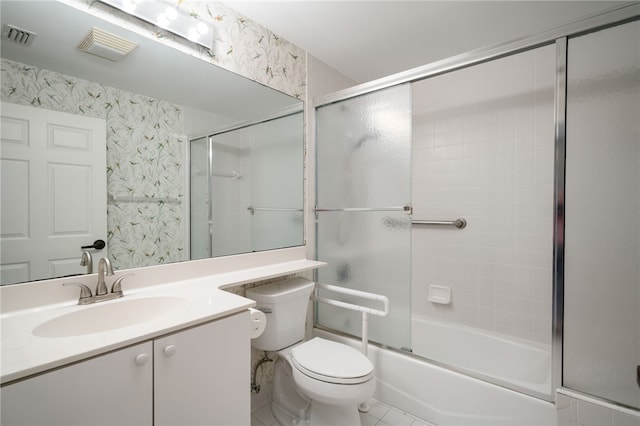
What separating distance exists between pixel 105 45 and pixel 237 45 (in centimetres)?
69

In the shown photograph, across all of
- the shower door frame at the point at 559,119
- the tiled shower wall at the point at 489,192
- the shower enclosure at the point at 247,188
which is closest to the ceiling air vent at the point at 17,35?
the shower enclosure at the point at 247,188

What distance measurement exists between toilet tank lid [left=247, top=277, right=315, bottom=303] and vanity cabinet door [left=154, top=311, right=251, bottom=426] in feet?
1.65

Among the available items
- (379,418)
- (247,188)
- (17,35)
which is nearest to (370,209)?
(247,188)

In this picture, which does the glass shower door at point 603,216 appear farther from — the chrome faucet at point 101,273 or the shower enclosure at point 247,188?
the chrome faucet at point 101,273

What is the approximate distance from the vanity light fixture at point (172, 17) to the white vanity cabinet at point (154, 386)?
4.44 feet

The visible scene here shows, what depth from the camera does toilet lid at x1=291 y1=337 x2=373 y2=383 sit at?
1354 mm

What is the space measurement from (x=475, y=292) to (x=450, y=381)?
84 cm

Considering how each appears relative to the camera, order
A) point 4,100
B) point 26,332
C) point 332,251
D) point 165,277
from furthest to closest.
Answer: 1. point 332,251
2. point 165,277
3. point 4,100
4. point 26,332

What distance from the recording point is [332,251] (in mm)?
2111

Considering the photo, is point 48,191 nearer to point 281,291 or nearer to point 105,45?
point 105,45

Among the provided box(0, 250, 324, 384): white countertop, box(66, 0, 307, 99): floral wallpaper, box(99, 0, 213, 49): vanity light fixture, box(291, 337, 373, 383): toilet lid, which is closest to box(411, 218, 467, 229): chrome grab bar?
box(291, 337, 373, 383): toilet lid

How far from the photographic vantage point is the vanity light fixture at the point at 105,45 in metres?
1.19

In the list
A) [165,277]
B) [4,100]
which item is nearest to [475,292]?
[165,277]

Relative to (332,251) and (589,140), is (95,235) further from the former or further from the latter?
(589,140)
